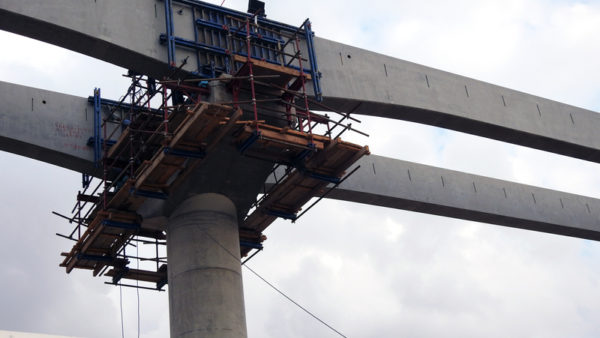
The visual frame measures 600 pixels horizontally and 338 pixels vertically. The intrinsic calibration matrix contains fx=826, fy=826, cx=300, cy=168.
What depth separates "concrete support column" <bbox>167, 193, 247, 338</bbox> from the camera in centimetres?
1571

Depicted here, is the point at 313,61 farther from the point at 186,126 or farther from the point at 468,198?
the point at 468,198

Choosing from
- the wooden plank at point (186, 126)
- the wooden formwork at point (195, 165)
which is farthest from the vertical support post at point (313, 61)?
the wooden plank at point (186, 126)

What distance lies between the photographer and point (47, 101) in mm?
17484

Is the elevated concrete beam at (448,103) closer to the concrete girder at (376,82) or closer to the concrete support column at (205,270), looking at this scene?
the concrete girder at (376,82)

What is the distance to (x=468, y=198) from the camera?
77.2 feet

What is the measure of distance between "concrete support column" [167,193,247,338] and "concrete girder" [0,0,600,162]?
3062mm

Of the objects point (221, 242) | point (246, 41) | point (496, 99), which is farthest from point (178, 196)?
point (496, 99)

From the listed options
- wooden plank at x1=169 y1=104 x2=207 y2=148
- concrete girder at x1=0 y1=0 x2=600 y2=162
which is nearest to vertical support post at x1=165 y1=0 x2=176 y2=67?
concrete girder at x1=0 y1=0 x2=600 y2=162

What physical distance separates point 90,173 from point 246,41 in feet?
14.9

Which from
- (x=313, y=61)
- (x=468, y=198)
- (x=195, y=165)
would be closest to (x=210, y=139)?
(x=195, y=165)

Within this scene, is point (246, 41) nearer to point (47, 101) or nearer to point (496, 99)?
point (47, 101)

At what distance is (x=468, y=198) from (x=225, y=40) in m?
9.56

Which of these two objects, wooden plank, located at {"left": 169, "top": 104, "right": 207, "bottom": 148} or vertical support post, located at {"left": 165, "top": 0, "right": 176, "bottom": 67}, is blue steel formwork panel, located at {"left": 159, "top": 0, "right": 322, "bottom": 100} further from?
wooden plank, located at {"left": 169, "top": 104, "right": 207, "bottom": 148}

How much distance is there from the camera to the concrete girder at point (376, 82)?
15062mm
